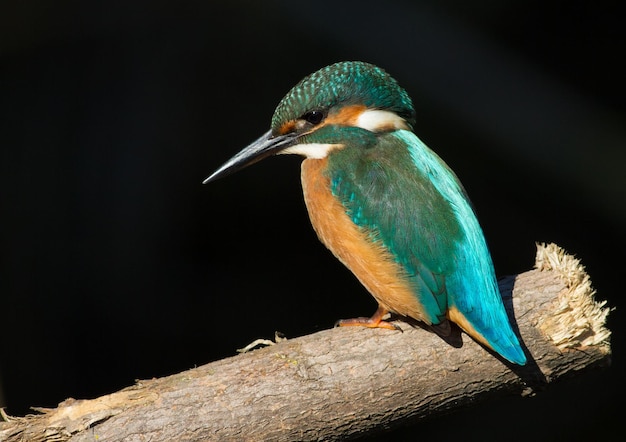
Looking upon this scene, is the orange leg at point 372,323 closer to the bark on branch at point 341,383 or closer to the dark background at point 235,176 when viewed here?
the bark on branch at point 341,383

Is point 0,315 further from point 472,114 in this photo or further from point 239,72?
point 472,114

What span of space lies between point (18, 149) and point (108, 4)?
0.80 metres

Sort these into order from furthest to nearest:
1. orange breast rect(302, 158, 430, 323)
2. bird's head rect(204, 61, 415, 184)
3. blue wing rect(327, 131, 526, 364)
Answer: bird's head rect(204, 61, 415, 184) → orange breast rect(302, 158, 430, 323) → blue wing rect(327, 131, 526, 364)

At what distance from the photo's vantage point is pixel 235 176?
Result: 4031 millimetres

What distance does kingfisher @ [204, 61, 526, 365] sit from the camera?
232cm

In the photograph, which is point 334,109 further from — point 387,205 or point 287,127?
point 387,205

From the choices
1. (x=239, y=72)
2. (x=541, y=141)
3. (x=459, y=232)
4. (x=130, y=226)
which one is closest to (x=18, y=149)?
(x=130, y=226)

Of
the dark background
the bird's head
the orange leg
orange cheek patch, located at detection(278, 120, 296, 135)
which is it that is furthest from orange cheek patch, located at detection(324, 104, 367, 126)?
the dark background

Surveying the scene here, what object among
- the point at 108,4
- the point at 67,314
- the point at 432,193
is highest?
the point at 108,4

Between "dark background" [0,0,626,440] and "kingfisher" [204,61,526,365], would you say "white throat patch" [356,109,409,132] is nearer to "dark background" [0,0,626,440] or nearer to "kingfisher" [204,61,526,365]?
"kingfisher" [204,61,526,365]

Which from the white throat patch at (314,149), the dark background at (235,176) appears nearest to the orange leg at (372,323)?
the white throat patch at (314,149)

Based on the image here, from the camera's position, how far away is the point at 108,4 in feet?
12.7

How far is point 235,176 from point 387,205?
1743 millimetres

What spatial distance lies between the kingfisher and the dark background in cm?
136
